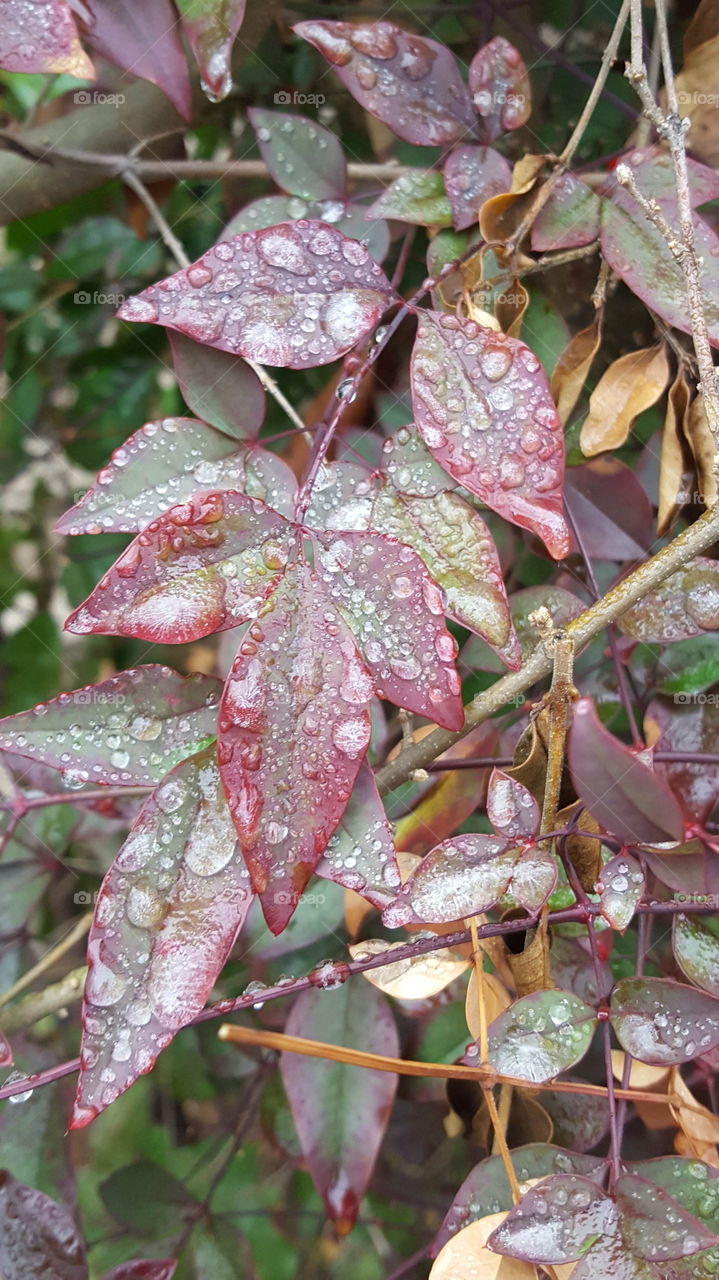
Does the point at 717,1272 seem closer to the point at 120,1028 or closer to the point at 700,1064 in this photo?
the point at 700,1064

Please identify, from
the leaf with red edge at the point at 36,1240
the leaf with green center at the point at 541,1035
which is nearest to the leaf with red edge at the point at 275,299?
the leaf with green center at the point at 541,1035

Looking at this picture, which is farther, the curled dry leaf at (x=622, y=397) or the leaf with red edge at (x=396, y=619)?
the curled dry leaf at (x=622, y=397)

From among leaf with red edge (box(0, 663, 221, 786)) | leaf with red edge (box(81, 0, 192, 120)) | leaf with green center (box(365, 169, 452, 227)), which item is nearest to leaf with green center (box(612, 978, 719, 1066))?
leaf with red edge (box(0, 663, 221, 786))

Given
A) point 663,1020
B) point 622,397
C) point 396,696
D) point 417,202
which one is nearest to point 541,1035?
point 663,1020

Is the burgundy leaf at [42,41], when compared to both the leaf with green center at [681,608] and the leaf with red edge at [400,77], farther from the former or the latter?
the leaf with green center at [681,608]

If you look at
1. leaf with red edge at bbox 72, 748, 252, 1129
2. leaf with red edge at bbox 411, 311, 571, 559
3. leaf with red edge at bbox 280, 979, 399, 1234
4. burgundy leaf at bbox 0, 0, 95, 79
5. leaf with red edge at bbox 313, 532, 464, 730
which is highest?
burgundy leaf at bbox 0, 0, 95, 79

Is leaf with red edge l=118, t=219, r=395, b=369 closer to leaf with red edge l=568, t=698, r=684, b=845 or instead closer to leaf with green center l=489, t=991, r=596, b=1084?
leaf with red edge l=568, t=698, r=684, b=845
